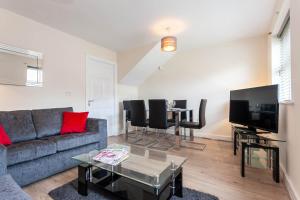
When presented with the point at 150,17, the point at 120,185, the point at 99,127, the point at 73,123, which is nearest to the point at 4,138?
the point at 73,123

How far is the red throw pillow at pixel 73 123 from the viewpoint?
268cm

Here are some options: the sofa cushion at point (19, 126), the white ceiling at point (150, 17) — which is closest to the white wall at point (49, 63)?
the white ceiling at point (150, 17)

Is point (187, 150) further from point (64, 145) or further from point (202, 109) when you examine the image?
point (64, 145)

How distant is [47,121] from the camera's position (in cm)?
259

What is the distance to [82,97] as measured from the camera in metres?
3.65

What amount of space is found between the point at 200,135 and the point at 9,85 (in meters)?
4.07

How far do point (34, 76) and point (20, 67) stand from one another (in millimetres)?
235

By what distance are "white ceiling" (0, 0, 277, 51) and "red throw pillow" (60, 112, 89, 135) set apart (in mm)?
1691

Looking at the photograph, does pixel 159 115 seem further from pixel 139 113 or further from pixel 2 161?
pixel 2 161

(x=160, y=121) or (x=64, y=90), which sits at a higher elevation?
(x=64, y=90)

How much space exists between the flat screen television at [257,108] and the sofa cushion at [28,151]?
274 cm

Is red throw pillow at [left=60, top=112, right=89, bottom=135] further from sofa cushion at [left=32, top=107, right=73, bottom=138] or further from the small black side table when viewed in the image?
the small black side table

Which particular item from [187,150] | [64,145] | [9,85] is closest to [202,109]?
[187,150]

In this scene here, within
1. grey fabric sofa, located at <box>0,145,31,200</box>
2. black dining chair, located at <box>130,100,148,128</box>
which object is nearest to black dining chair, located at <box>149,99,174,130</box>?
black dining chair, located at <box>130,100,148,128</box>
